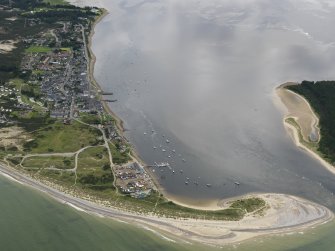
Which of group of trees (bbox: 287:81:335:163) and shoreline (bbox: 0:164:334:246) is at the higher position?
group of trees (bbox: 287:81:335:163)

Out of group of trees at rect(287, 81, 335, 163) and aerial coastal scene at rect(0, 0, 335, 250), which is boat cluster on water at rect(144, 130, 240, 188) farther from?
group of trees at rect(287, 81, 335, 163)

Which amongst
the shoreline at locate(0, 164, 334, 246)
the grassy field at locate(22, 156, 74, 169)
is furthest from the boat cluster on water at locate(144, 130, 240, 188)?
the grassy field at locate(22, 156, 74, 169)

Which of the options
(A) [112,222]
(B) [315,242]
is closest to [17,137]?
(A) [112,222]

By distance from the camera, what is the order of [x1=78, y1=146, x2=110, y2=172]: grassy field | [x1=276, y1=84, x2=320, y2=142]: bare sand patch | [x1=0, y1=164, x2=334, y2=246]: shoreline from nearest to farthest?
[x1=0, y1=164, x2=334, y2=246]: shoreline
[x1=78, y1=146, x2=110, y2=172]: grassy field
[x1=276, y1=84, x2=320, y2=142]: bare sand patch

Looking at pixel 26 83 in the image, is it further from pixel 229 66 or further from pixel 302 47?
pixel 302 47

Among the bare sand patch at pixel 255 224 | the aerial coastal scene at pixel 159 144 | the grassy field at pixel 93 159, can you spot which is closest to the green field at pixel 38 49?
the aerial coastal scene at pixel 159 144

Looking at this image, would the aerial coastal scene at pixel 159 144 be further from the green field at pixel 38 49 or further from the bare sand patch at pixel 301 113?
the green field at pixel 38 49

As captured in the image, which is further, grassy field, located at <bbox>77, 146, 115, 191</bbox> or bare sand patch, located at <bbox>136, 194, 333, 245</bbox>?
grassy field, located at <bbox>77, 146, 115, 191</bbox>

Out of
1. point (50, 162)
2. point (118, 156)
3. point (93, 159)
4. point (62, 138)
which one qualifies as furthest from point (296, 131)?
point (50, 162)
